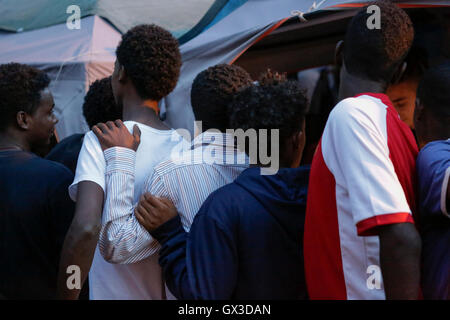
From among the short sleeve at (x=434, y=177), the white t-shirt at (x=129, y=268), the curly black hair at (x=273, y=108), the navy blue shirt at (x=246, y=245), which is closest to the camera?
the short sleeve at (x=434, y=177)

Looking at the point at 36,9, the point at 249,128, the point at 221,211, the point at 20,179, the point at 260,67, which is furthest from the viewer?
the point at 36,9

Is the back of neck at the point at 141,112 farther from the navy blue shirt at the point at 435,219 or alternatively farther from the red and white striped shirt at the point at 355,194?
the navy blue shirt at the point at 435,219

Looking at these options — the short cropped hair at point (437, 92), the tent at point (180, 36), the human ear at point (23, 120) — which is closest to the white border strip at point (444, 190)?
the short cropped hair at point (437, 92)

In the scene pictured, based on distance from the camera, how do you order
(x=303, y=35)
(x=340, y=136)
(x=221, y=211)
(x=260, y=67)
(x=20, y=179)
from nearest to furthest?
1. (x=340, y=136)
2. (x=221, y=211)
3. (x=20, y=179)
4. (x=303, y=35)
5. (x=260, y=67)

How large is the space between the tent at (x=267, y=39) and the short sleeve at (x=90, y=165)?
126 centimetres

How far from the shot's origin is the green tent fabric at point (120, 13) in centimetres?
399

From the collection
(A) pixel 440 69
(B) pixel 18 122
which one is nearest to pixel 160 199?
(B) pixel 18 122

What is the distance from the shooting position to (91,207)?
1.80 metres

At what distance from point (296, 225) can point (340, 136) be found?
386mm

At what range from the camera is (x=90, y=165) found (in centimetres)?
189

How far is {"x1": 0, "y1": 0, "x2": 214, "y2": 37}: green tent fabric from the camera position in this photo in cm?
399

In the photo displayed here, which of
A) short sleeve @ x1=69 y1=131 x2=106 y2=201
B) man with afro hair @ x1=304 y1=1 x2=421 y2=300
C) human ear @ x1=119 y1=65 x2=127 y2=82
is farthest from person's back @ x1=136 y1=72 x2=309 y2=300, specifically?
human ear @ x1=119 y1=65 x2=127 y2=82

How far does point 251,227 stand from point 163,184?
0.40 metres

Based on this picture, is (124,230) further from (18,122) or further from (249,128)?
(18,122)
